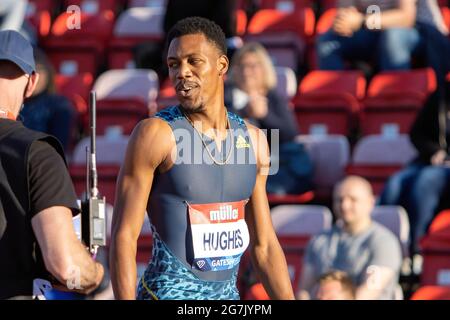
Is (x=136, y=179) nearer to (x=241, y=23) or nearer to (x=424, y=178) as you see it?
(x=424, y=178)

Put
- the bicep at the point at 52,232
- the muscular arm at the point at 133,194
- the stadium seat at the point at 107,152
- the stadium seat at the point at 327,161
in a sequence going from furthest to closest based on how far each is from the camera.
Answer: the stadium seat at the point at 107,152 → the stadium seat at the point at 327,161 → the muscular arm at the point at 133,194 → the bicep at the point at 52,232

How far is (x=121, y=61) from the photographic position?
1156 centimetres

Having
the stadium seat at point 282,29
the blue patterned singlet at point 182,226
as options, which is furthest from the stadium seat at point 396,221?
the blue patterned singlet at point 182,226

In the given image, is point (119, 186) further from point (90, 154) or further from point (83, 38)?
point (83, 38)

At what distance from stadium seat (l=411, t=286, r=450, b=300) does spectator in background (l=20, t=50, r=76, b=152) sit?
10.2ft

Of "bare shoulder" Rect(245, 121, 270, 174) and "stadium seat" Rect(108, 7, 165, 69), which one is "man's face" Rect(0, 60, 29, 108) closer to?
"bare shoulder" Rect(245, 121, 270, 174)

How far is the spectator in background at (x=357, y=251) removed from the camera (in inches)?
309

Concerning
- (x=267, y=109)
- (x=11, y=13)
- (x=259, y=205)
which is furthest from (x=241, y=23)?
(x=259, y=205)

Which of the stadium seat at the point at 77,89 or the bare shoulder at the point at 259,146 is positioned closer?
the bare shoulder at the point at 259,146

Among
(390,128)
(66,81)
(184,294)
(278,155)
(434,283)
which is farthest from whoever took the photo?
(66,81)

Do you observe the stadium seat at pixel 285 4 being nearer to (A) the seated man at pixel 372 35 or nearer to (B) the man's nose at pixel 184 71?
(A) the seated man at pixel 372 35

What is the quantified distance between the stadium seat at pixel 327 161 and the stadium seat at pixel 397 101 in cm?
64
